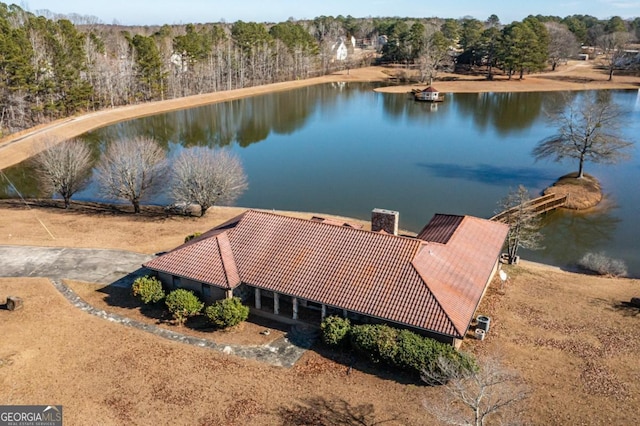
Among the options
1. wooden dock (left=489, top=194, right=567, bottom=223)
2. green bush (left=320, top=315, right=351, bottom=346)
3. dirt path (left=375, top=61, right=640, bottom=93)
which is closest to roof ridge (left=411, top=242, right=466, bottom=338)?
green bush (left=320, top=315, right=351, bottom=346)

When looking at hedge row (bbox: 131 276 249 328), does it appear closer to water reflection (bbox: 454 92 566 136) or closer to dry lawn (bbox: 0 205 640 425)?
dry lawn (bbox: 0 205 640 425)

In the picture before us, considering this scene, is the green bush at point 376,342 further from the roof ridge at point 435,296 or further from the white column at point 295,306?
the white column at point 295,306

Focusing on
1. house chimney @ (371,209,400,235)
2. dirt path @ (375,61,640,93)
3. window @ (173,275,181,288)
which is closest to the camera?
window @ (173,275,181,288)

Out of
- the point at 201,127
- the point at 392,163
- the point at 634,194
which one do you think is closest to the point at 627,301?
the point at 634,194

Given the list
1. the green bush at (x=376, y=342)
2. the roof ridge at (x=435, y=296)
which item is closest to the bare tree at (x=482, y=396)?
the roof ridge at (x=435, y=296)

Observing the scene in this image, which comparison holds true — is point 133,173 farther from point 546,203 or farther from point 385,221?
point 546,203

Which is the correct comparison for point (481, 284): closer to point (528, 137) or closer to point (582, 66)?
point (528, 137)
